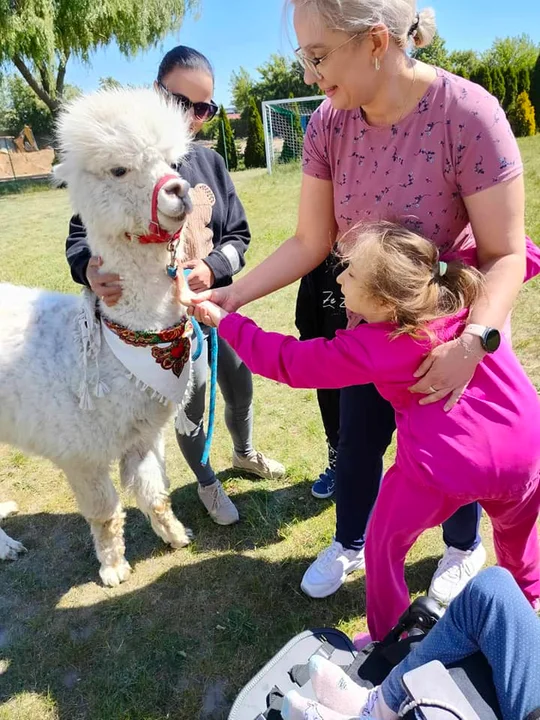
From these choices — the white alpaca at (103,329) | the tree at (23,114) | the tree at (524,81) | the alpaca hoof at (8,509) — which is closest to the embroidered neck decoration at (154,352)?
the white alpaca at (103,329)

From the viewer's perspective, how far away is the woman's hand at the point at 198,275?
77.6 inches

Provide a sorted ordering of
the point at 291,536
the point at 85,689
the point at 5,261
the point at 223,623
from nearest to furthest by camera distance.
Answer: the point at 85,689 → the point at 223,623 → the point at 291,536 → the point at 5,261

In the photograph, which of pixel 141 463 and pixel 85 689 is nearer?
pixel 85 689

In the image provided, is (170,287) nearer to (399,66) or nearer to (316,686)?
(399,66)

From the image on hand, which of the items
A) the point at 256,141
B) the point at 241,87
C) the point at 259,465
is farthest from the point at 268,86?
the point at 259,465

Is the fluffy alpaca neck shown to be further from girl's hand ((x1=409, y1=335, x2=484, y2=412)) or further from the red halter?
girl's hand ((x1=409, y1=335, x2=484, y2=412))

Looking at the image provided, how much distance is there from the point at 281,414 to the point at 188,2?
17408 mm

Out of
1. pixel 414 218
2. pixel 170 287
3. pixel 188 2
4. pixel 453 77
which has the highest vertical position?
pixel 188 2

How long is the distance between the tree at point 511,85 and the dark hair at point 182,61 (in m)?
21.2

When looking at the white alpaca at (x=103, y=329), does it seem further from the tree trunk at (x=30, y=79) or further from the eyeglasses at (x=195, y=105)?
the tree trunk at (x=30, y=79)

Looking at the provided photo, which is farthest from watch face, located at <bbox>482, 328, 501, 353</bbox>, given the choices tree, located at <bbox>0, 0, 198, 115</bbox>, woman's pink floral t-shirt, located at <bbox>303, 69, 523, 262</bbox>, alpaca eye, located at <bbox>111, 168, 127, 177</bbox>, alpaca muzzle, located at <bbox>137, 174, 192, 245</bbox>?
tree, located at <bbox>0, 0, 198, 115</bbox>

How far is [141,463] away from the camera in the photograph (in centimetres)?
230

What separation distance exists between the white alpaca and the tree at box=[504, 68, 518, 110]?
21716 mm

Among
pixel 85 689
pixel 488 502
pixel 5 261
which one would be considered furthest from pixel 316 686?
pixel 5 261
